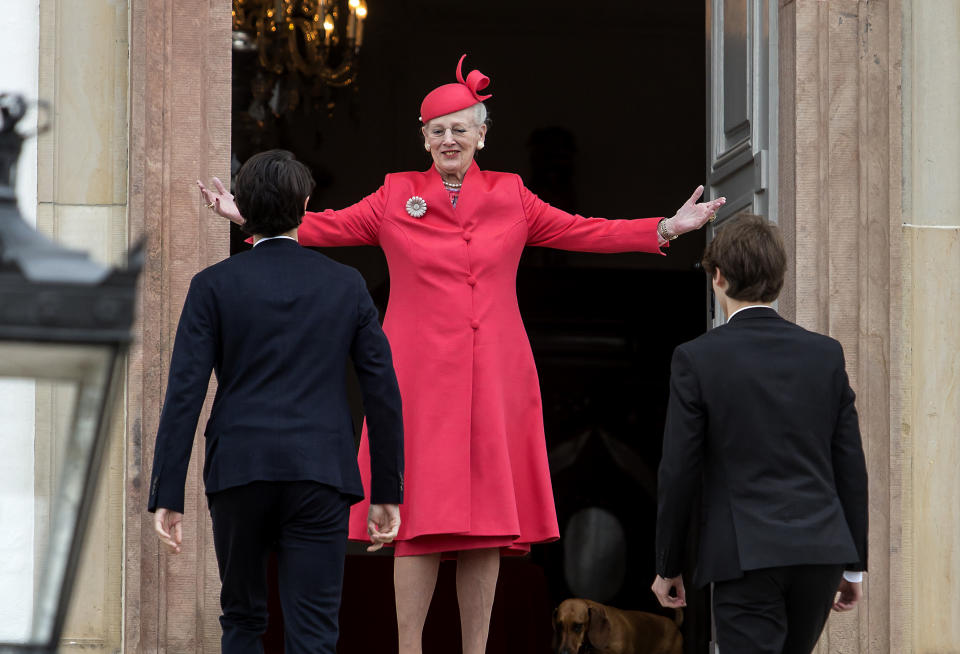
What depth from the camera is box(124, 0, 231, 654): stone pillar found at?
188 inches

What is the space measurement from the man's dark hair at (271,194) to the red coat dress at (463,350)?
1.12 m

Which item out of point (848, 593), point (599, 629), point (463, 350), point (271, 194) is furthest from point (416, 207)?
point (599, 629)

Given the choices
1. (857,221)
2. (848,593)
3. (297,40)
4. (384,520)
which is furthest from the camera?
(297,40)

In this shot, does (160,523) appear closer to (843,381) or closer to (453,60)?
(843,381)

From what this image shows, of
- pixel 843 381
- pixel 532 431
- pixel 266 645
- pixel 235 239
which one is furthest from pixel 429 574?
pixel 235 239

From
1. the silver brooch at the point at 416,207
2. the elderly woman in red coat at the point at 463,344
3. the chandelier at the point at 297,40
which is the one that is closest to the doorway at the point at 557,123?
the chandelier at the point at 297,40

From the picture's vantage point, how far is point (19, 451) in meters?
4.62

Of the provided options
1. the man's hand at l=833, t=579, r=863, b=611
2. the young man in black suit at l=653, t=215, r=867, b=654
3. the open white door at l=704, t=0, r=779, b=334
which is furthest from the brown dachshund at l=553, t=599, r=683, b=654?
the young man in black suit at l=653, t=215, r=867, b=654

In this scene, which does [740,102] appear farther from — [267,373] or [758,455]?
[267,373]

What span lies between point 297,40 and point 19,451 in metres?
4.85

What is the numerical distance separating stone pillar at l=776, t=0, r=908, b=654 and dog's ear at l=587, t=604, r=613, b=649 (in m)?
2.02

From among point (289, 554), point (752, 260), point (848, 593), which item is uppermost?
point (752, 260)

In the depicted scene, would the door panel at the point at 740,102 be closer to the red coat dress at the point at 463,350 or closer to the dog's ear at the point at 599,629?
the red coat dress at the point at 463,350

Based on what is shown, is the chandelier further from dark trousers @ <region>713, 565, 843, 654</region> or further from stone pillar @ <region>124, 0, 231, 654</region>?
dark trousers @ <region>713, 565, 843, 654</region>
